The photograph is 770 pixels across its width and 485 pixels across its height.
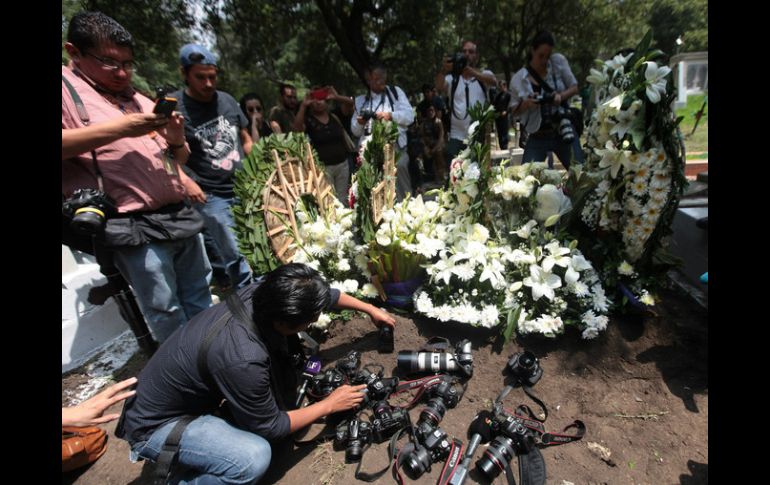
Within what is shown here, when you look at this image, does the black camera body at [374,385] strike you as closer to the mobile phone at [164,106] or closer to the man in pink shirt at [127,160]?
the man in pink shirt at [127,160]

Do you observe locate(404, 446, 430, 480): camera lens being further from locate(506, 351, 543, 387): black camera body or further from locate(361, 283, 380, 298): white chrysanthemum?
locate(361, 283, 380, 298): white chrysanthemum

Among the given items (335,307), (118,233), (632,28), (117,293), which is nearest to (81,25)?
(118,233)

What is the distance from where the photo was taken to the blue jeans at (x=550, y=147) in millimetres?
3953

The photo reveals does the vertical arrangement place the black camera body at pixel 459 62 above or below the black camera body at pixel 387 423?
above

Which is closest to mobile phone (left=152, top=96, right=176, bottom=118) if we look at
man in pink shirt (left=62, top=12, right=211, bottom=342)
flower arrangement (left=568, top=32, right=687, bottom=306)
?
man in pink shirt (left=62, top=12, right=211, bottom=342)

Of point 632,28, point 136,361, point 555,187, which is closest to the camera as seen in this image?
point 555,187

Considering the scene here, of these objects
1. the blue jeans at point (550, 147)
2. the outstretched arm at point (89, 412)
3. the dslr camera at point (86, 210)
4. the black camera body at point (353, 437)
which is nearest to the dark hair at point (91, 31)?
the dslr camera at point (86, 210)

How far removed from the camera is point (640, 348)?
8.29ft

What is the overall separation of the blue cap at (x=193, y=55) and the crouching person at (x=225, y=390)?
213 cm

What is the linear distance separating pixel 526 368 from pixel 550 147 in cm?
260

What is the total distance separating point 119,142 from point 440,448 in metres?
2.54

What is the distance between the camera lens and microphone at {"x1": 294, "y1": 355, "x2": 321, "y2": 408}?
239cm

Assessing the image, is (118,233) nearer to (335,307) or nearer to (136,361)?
(335,307)

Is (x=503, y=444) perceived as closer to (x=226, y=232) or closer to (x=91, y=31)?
(x=226, y=232)
